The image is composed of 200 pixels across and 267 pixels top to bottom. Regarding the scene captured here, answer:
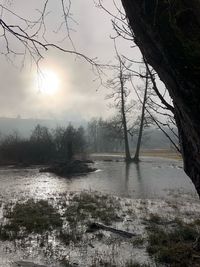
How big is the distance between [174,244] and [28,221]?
4.01 meters

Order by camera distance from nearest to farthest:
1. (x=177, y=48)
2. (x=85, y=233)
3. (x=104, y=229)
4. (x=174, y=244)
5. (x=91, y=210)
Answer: (x=177, y=48), (x=174, y=244), (x=85, y=233), (x=104, y=229), (x=91, y=210)

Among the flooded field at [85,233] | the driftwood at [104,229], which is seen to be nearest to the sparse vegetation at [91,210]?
the flooded field at [85,233]

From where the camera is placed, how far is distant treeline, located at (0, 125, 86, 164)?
4622 centimetres

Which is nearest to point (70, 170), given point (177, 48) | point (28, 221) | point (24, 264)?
point (28, 221)

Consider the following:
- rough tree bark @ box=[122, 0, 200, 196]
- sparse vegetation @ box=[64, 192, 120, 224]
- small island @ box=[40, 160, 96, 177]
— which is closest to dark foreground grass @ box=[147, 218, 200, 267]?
sparse vegetation @ box=[64, 192, 120, 224]

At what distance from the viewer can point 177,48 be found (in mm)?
2668

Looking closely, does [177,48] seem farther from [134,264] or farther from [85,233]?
[85,233]

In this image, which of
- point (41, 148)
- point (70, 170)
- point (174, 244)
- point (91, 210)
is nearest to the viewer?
point (174, 244)

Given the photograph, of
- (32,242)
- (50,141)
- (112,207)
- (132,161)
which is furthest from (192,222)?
(50,141)

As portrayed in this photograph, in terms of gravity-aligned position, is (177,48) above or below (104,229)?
above

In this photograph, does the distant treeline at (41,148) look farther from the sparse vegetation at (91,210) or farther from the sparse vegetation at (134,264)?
the sparse vegetation at (134,264)

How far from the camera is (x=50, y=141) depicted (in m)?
49.0

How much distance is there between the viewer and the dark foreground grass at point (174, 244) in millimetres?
7125

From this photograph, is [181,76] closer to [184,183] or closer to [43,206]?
[43,206]
